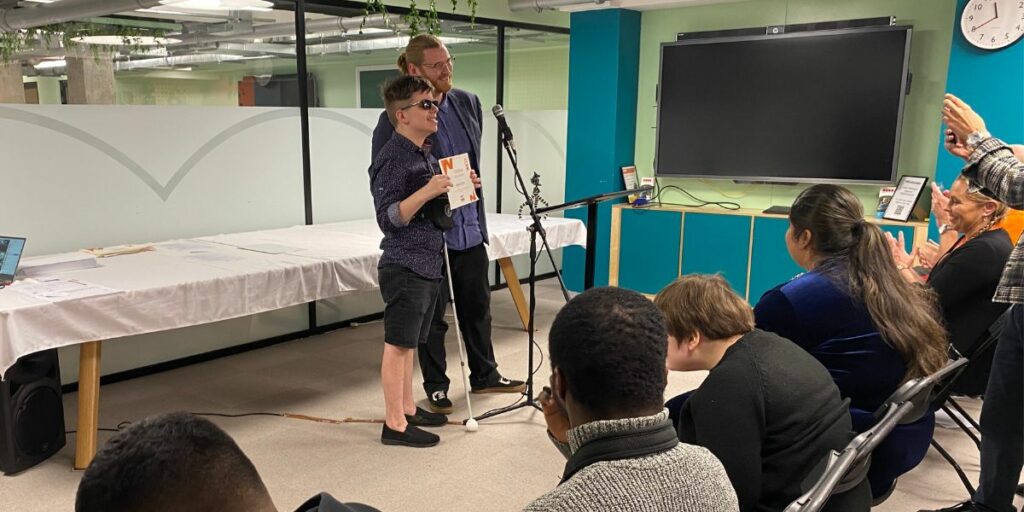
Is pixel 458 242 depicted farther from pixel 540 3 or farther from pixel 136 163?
pixel 540 3

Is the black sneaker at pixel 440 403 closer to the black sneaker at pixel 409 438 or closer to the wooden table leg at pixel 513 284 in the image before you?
the black sneaker at pixel 409 438

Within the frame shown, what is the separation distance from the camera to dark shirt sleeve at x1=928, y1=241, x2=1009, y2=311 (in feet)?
8.13

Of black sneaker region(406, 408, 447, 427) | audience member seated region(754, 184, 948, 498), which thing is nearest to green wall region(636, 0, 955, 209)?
black sneaker region(406, 408, 447, 427)

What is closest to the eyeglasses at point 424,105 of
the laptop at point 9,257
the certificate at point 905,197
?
the laptop at point 9,257

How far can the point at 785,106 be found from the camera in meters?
5.14

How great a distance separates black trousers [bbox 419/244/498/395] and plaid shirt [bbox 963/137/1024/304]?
6.57 feet

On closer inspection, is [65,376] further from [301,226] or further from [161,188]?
[301,226]

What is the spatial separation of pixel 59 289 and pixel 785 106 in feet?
14.8

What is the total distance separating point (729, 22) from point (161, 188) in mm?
4069

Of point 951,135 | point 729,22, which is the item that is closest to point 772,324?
point 951,135

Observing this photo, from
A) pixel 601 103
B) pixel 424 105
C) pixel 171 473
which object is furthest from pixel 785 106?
pixel 171 473

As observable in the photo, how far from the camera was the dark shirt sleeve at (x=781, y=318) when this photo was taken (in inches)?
73.5

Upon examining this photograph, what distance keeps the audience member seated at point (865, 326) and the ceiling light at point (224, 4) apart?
3.49m

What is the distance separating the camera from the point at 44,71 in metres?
3.50
